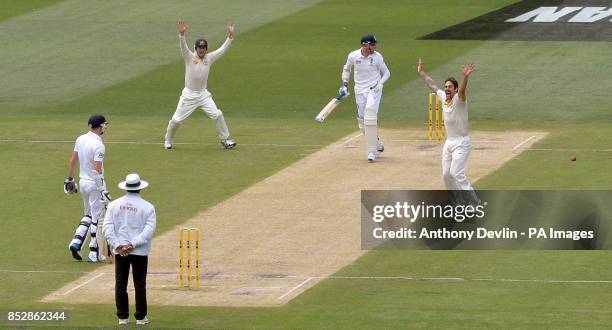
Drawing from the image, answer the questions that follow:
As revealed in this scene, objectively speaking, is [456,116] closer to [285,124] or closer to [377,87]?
[377,87]

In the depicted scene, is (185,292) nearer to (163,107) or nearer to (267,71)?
(163,107)

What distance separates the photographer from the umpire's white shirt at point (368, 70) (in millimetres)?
30312

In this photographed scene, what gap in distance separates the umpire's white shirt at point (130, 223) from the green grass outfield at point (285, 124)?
106 centimetres

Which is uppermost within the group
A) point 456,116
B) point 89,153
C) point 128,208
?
point 456,116

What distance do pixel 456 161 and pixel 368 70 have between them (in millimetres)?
5910

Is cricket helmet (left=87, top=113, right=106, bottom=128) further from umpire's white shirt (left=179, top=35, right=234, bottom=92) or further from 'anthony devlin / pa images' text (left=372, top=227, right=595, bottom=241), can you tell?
umpire's white shirt (left=179, top=35, right=234, bottom=92)

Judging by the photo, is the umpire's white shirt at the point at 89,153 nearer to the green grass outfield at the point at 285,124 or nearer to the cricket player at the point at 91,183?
the cricket player at the point at 91,183

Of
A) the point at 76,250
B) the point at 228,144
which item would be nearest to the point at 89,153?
the point at 76,250

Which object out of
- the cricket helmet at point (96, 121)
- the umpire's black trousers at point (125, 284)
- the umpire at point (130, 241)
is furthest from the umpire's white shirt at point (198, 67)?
the umpire's black trousers at point (125, 284)

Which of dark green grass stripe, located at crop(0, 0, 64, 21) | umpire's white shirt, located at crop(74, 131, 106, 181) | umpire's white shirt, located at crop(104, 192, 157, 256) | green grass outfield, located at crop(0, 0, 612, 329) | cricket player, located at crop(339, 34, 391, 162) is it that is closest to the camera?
umpire's white shirt, located at crop(104, 192, 157, 256)

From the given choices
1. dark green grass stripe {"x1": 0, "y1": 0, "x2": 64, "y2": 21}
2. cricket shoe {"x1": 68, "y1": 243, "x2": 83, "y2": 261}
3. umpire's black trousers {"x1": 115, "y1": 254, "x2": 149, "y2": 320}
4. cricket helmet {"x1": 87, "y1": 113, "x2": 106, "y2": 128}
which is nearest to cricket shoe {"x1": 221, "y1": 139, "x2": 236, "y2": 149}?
cricket shoe {"x1": 68, "y1": 243, "x2": 83, "y2": 261}

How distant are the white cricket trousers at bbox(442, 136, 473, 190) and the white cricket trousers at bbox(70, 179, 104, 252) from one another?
219 inches

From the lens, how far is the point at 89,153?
23.1 m

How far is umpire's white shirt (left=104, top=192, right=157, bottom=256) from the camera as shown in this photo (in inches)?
763
